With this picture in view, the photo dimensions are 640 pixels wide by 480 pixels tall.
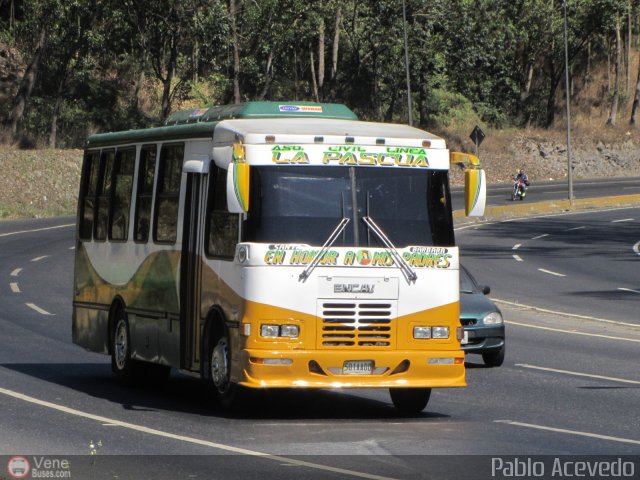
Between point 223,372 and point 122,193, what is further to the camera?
point 122,193

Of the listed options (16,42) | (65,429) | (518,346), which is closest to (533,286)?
(518,346)

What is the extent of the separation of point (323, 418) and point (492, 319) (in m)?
6.08

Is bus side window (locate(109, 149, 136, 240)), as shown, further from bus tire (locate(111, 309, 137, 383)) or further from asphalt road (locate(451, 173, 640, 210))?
asphalt road (locate(451, 173, 640, 210))

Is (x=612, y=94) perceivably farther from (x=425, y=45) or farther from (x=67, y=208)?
(x=67, y=208)

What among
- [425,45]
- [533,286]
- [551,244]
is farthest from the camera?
[425,45]

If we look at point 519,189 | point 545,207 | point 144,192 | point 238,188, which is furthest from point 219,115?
point 519,189

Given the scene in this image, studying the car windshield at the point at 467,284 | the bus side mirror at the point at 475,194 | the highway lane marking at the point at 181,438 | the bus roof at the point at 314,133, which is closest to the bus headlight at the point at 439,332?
the bus side mirror at the point at 475,194

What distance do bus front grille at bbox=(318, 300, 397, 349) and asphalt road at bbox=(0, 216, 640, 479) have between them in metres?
0.77

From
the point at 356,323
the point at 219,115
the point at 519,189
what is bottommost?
the point at 356,323

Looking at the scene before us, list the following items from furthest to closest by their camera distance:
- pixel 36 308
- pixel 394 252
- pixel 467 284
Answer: pixel 36 308
pixel 467 284
pixel 394 252

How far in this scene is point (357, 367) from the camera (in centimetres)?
1262

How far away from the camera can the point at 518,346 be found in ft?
71.6

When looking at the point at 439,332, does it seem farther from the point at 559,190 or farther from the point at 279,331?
the point at 559,190

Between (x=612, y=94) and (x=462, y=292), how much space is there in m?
82.8
